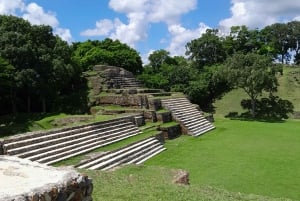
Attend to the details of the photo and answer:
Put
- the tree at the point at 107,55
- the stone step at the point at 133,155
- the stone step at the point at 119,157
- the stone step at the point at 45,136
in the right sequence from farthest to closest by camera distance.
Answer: the tree at the point at 107,55
the stone step at the point at 133,155
the stone step at the point at 119,157
the stone step at the point at 45,136

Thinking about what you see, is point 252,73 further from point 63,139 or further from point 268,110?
point 63,139

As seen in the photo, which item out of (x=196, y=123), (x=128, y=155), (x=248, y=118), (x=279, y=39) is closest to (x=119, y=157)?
(x=128, y=155)

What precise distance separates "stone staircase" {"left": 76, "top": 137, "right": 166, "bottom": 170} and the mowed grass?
409 millimetres

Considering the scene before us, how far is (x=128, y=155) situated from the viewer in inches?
522

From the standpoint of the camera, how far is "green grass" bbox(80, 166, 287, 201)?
688 centimetres

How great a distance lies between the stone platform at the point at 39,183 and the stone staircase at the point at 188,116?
48.6 ft

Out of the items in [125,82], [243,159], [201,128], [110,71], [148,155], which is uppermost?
[110,71]

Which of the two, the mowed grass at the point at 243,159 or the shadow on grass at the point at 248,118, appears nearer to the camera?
the mowed grass at the point at 243,159

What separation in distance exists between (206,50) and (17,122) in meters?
22.0

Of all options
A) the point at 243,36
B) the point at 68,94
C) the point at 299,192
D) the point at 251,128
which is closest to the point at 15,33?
the point at 68,94

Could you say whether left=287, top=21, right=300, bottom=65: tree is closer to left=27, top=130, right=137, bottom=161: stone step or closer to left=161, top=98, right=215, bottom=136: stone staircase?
left=161, top=98, right=215, bottom=136: stone staircase

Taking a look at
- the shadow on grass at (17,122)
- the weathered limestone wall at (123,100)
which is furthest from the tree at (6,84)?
the weathered limestone wall at (123,100)

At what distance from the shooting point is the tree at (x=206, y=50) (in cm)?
3847

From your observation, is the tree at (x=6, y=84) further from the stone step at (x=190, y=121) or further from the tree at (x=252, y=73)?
the tree at (x=252, y=73)
